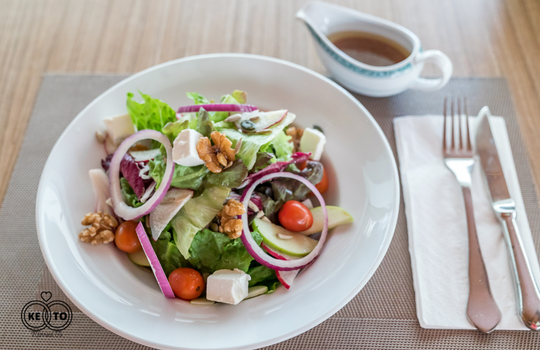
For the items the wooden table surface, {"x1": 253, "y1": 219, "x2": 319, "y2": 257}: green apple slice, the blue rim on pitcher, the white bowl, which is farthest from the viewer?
the wooden table surface

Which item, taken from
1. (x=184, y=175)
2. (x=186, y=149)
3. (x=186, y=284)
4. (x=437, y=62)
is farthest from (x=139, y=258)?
(x=437, y=62)

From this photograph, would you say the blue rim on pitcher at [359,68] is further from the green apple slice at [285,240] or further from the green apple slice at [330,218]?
the green apple slice at [285,240]

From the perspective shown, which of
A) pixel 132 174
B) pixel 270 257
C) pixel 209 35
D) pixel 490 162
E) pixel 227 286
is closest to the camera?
pixel 227 286

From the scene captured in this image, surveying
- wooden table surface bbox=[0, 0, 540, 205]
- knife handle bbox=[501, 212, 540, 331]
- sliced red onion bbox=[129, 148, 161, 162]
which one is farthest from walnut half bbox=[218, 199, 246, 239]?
wooden table surface bbox=[0, 0, 540, 205]

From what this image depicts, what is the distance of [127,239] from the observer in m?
1.34

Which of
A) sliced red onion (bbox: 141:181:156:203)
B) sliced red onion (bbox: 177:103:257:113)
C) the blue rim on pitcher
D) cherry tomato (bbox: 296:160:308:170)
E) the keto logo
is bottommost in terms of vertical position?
the keto logo

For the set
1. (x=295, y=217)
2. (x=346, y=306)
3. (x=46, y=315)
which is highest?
(x=295, y=217)

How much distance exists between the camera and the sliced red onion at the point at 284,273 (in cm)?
126

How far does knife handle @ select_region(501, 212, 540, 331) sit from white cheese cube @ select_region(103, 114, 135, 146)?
153cm

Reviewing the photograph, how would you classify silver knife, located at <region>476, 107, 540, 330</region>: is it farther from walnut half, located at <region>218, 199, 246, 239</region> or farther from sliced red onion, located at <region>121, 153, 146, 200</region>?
sliced red onion, located at <region>121, 153, 146, 200</region>

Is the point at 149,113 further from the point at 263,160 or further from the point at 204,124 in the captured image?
the point at 263,160

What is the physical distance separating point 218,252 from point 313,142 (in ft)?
1.87

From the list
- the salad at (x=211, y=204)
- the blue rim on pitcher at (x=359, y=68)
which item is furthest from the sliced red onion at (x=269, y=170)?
the blue rim on pitcher at (x=359, y=68)

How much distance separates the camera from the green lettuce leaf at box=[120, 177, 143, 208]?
1413 mm
